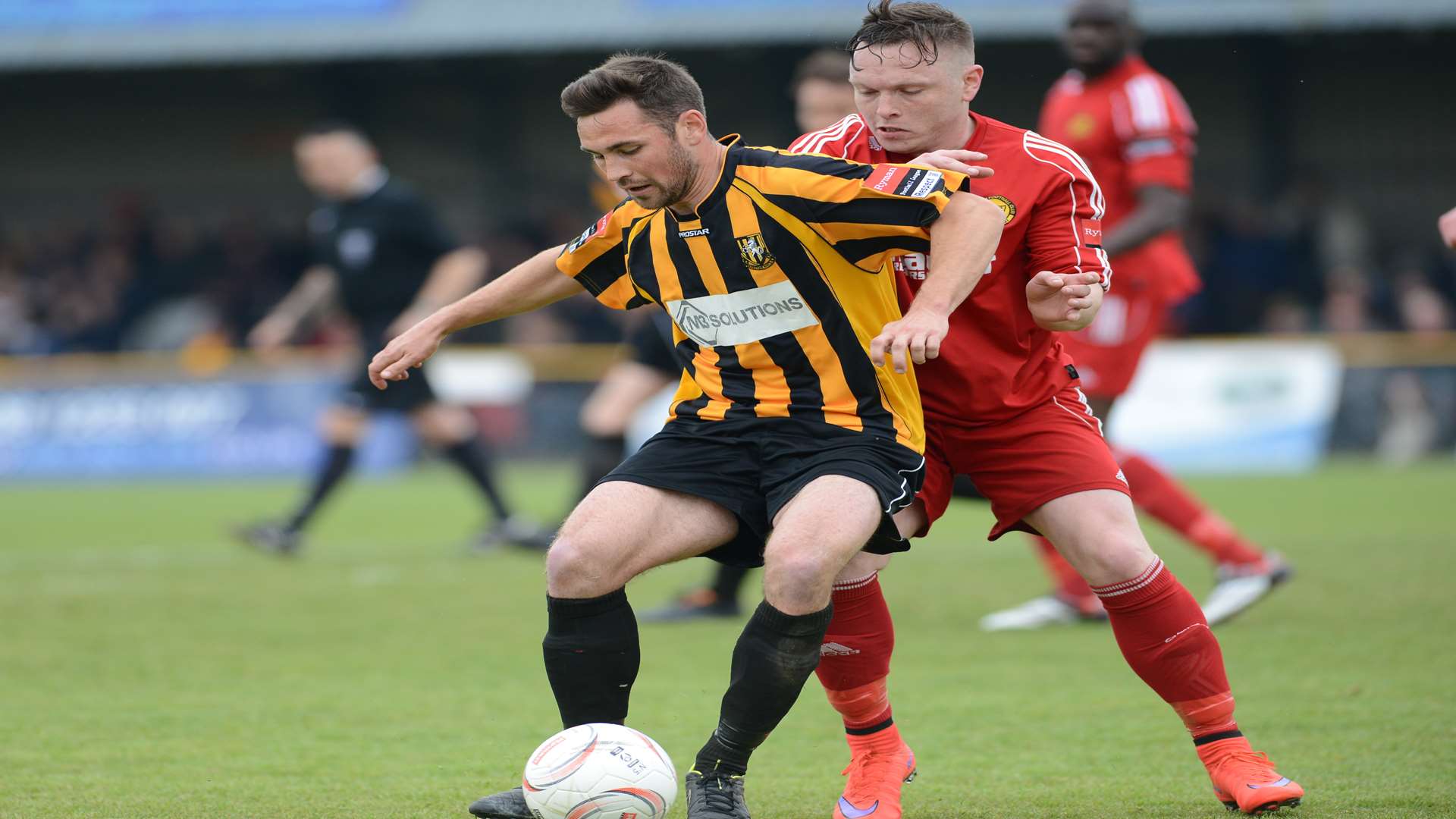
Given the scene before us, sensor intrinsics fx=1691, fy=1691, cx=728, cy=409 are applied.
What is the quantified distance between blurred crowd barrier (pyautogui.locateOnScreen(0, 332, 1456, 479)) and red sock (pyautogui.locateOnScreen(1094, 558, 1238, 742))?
10.7 m

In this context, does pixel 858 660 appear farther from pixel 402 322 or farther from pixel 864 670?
pixel 402 322

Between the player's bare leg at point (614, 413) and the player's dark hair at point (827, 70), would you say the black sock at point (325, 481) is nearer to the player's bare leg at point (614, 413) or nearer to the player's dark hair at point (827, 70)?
the player's bare leg at point (614, 413)

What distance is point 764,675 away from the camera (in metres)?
3.52

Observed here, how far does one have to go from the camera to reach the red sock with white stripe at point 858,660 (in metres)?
3.92

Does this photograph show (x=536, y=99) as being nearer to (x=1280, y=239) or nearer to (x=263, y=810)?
(x=1280, y=239)

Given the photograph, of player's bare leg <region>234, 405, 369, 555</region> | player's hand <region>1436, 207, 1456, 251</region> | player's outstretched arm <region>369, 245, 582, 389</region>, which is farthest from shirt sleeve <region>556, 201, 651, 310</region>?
player's bare leg <region>234, 405, 369, 555</region>

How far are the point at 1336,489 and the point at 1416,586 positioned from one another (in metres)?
5.55

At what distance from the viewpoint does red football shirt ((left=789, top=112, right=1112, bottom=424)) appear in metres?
3.94

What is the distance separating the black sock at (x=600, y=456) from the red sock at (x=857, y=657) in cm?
390

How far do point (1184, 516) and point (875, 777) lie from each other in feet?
9.86

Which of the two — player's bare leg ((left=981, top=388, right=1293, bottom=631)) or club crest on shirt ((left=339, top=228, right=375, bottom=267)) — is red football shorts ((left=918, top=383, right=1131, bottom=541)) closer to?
player's bare leg ((left=981, top=388, right=1293, bottom=631))

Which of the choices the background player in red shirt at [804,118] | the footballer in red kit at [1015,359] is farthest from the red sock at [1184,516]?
the footballer in red kit at [1015,359]

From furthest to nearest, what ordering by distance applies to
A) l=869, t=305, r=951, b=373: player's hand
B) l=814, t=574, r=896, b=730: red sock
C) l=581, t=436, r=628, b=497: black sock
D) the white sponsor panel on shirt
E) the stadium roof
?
the stadium roof, l=581, t=436, r=628, b=497: black sock, l=814, t=574, r=896, b=730: red sock, the white sponsor panel on shirt, l=869, t=305, r=951, b=373: player's hand

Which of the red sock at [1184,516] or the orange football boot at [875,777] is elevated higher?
the orange football boot at [875,777]
